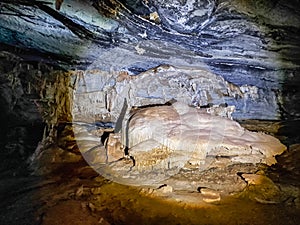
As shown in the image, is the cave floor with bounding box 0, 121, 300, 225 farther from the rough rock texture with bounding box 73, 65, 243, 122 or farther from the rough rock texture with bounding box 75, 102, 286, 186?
the rough rock texture with bounding box 73, 65, 243, 122

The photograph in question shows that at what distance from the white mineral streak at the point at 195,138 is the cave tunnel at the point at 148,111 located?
0.08 feet

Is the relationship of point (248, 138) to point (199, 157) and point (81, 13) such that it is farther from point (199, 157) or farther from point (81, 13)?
point (81, 13)

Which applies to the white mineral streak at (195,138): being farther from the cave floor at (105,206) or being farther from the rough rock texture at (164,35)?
the rough rock texture at (164,35)

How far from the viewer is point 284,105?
688 centimetres

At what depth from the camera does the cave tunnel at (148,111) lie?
3.10 m

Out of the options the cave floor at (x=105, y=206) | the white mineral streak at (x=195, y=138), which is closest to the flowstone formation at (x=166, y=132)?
the white mineral streak at (x=195, y=138)

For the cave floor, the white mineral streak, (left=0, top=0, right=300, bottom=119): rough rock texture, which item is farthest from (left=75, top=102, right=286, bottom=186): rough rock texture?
(left=0, top=0, right=300, bottom=119): rough rock texture

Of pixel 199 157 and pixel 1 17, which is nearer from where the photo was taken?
pixel 1 17

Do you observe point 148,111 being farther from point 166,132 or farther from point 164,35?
point 164,35

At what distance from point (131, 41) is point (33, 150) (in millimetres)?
2499

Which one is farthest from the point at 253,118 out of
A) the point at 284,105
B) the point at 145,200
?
the point at 145,200

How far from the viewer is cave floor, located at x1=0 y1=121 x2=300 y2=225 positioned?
2.79 meters

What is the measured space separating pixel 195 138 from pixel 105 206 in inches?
76.2

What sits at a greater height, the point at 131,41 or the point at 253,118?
the point at 131,41
